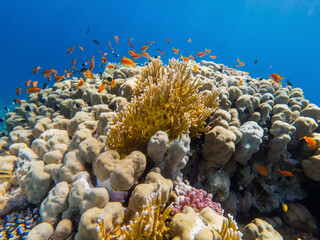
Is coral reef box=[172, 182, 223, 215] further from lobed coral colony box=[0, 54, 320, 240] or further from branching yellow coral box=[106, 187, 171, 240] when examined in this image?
branching yellow coral box=[106, 187, 171, 240]

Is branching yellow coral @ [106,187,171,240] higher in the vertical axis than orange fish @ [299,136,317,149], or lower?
lower

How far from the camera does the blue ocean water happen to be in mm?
117000

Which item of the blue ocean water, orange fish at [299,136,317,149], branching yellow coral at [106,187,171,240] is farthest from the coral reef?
the blue ocean water

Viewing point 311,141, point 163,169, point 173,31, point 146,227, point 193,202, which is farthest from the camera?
point 173,31

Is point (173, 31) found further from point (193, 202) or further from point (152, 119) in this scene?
point (193, 202)

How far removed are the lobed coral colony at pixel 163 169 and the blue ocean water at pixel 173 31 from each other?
110 metres

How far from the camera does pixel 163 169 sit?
2.95 metres

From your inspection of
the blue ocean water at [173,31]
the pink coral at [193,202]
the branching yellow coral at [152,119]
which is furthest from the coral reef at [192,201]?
the blue ocean water at [173,31]

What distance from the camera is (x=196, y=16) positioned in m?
168

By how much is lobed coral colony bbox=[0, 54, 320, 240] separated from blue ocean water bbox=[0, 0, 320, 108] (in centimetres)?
11006

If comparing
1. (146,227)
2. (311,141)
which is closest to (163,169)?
(146,227)

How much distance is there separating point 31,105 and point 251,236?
813 cm

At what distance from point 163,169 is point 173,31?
623 ft

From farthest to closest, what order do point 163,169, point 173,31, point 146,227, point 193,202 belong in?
point 173,31 < point 163,169 < point 193,202 < point 146,227
